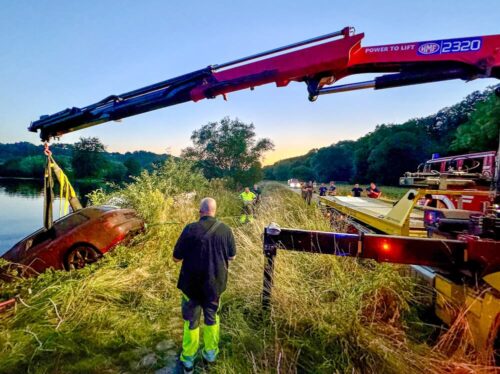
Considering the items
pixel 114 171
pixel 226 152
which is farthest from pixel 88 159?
pixel 226 152

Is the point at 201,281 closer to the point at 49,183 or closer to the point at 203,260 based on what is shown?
the point at 203,260

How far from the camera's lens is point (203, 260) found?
2.78 m

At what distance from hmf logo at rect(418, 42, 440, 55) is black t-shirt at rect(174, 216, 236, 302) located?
3.12 m

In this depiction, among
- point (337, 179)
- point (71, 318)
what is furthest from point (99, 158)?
point (71, 318)

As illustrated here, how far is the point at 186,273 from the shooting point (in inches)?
111

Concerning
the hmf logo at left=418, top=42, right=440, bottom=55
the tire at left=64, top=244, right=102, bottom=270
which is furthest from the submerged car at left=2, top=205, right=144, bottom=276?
the hmf logo at left=418, top=42, right=440, bottom=55

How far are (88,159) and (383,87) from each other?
69.6m

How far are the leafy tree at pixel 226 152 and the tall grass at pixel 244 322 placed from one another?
25.3 meters

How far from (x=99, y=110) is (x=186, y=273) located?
3.08 metres

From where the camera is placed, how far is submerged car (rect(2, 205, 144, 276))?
4.52m

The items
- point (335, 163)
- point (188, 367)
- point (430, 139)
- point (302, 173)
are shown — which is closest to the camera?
point (188, 367)

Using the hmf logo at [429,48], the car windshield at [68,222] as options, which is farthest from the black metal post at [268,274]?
the car windshield at [68,222]

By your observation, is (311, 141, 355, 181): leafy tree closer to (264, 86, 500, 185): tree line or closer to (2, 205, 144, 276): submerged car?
(264, 86, 500, 185): tree line

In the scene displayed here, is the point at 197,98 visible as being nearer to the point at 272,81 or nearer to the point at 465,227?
the point at 272,81
